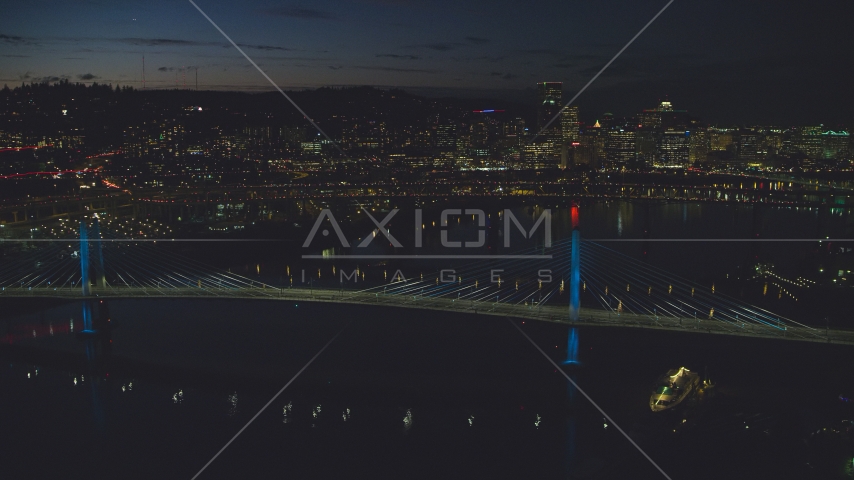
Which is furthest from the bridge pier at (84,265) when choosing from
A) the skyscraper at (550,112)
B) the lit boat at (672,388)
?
the skyscraper at (550,112)

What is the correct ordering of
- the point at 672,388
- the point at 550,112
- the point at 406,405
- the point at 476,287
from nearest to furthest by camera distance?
the point at 672,388
the point at 406,405
the point at 476,287
the point at 550,112

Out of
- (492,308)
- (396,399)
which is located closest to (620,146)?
(492,308)

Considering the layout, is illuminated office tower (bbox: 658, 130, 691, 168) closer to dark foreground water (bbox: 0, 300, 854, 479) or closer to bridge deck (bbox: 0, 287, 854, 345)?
dark foreground water (bbox: 0, 300, 854, 479)

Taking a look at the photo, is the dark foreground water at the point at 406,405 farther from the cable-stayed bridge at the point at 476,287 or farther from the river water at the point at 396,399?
the cable-stayed bridge at the point at 476,287

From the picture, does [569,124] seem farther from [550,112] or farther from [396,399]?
[396,399]

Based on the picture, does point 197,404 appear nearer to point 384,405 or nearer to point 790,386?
point 384,405

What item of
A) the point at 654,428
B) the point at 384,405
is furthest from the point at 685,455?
the point at 384,405

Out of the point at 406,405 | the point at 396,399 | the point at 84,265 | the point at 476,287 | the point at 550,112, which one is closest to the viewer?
the point at 406,405
